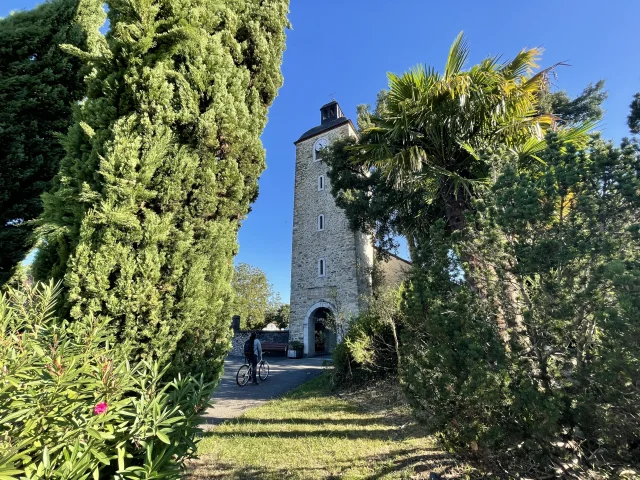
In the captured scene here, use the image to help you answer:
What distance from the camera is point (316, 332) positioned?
18.8 metres

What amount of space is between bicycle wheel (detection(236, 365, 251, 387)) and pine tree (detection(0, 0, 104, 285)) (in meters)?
6.20

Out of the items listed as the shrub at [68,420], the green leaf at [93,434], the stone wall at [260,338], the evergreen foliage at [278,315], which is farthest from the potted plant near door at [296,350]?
the green leaf at [93,434]

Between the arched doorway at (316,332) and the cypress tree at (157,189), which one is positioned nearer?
the cypress tree at (157,189)

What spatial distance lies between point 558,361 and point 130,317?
12.2 ft

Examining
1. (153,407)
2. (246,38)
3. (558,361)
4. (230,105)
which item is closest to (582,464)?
(558,361)

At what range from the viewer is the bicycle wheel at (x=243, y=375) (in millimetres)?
9078

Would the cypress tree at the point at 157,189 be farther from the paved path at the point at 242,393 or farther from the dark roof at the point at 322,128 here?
the dark roof at the point at 322,128

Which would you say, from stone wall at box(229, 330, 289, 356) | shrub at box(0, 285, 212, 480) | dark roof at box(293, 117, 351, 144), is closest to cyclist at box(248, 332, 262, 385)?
shrub at box(0, 285, 212, 480)

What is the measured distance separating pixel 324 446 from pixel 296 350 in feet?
47.3

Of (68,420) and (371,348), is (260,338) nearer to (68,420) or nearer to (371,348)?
(371,348)

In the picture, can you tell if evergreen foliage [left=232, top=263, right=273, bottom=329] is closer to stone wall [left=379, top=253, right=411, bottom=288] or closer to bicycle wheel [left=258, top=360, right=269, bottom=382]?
stone wall [left=379, top=253, right=411, bottom=288]

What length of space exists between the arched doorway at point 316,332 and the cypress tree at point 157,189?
47.5 ft

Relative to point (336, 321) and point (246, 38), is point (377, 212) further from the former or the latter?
point (246, 38)

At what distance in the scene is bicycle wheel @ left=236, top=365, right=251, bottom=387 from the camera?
908 centimetres
